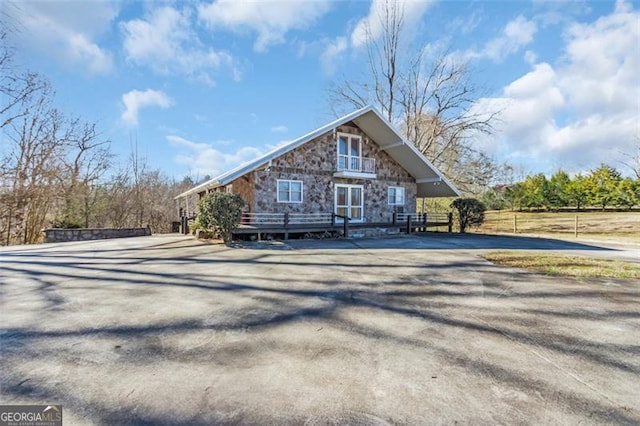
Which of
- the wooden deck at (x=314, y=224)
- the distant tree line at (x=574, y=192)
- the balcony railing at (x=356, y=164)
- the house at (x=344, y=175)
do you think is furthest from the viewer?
the distant tree line at (x=574, y=192)

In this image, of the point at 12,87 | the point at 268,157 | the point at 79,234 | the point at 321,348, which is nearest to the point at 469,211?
the point at 268,157

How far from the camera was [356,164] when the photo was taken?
1631cm

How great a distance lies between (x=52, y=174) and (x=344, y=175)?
53.7ft

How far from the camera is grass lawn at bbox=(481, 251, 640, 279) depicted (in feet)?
21.6

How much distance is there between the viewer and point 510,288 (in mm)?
5605

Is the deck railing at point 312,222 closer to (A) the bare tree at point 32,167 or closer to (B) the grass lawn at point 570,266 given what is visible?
(B) the grass lawn at point 570,266

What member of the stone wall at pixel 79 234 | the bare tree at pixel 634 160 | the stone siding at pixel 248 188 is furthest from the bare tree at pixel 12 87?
the bare tree at pixel 634 160

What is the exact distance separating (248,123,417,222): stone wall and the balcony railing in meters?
0.33

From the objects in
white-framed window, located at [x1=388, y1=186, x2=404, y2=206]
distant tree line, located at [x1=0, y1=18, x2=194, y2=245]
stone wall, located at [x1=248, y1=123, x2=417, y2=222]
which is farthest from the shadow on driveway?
distant tree line, located at [x1=0, y1=18, x2=194, y2=245]

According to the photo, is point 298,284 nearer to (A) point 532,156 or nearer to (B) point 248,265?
(B) point 248,265

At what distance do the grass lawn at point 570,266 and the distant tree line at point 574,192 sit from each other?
25808 mm

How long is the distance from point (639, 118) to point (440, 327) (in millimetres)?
28376

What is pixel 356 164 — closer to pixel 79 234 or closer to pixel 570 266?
pixel 570 266

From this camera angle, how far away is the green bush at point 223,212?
11.1 m
